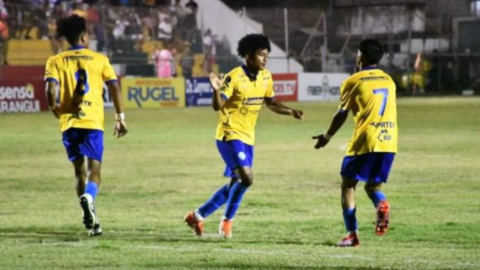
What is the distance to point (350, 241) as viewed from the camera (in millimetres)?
10359

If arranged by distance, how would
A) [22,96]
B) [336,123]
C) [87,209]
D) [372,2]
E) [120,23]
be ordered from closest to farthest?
[336,123]
[87,209]
[22,96]
[120,23]
[372,2]

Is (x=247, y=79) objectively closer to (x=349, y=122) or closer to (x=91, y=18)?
(x=349, y=122)

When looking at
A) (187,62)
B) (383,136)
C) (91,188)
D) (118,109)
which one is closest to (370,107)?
(383,136)

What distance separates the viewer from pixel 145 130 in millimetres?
31812

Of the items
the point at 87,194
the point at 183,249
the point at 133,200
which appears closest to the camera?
the point at 183,249

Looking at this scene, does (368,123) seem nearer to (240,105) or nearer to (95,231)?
(240,105)

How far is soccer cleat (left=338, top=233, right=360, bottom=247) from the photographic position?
10.3 m

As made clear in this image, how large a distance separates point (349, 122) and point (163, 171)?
15.7 metres

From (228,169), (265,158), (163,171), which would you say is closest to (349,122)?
(265,158)

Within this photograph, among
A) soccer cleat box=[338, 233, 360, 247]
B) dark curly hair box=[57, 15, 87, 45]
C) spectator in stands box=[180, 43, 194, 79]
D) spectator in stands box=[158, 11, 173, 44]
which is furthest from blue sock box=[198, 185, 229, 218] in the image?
spectator in stands box=[158, 11, 173, 44]

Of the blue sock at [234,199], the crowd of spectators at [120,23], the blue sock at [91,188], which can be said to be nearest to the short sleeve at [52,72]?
the blue sock at [91,188]

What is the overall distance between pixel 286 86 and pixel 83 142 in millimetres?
38542

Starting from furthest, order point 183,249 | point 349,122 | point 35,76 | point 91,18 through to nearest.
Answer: point 91,18 → point 35,76 → point 349,122 → point 183,249

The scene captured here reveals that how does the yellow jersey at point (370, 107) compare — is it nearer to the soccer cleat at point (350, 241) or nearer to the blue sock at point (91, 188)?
the soccer cleat at point (350, 241)
